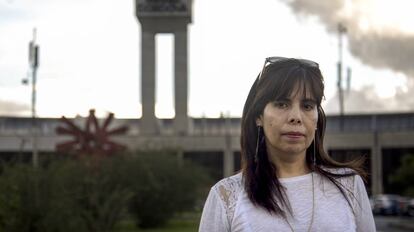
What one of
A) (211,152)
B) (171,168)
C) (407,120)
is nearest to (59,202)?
(171,168)

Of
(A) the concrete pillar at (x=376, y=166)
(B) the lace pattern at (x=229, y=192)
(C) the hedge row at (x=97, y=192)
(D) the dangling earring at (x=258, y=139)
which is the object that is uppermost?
(D) the dangling earring at (x=258, y=139)

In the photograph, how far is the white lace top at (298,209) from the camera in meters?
2.63

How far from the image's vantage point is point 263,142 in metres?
2.93

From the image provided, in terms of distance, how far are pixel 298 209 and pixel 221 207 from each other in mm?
278

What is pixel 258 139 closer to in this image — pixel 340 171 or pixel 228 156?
pixel 340 171

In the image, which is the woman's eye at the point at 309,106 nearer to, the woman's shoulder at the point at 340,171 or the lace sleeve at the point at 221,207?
the woman's shoulder at the point at 340,171

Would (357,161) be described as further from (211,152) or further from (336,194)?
(211,152)

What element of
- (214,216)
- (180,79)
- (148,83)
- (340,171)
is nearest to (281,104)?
(340,171)

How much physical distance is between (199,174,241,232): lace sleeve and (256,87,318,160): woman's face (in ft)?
0.69

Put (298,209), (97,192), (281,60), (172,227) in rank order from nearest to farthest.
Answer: (298,209)
(281,60)
(97,192)
(172,227)

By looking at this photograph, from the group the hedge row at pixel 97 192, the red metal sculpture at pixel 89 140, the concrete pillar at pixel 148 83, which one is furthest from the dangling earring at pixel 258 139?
the concrete pillar at pixel 148 83

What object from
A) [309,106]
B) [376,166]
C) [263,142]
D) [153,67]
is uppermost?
[153,67]

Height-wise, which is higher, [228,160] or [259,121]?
[259,121]

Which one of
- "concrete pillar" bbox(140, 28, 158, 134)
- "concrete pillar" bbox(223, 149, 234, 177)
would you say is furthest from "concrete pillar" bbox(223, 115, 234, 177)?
"concrete pillar" bbox(140, 28, 158, 134)
